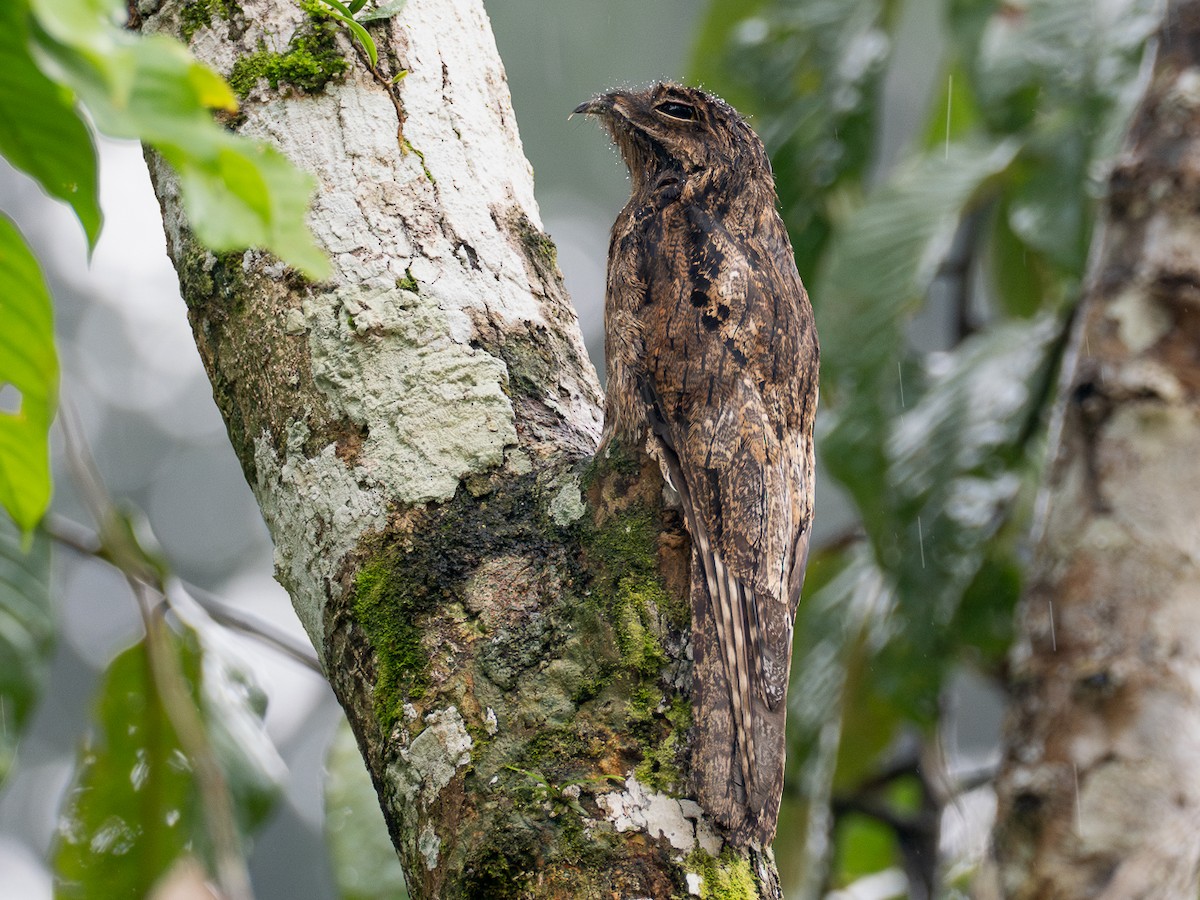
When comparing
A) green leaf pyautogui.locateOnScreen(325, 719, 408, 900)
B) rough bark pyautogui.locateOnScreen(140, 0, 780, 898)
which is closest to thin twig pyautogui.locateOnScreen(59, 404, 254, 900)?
rough bark pyautogui.locateOnScreen(140, 0, 780, 898)

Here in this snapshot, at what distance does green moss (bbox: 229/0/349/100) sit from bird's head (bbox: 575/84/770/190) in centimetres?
83

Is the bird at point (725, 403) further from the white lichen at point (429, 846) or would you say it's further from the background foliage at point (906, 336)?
the background foliage at point (906, 336)

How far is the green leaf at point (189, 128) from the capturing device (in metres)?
0.66

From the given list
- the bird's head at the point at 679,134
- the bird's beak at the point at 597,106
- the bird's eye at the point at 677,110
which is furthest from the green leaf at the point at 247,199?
the bird's beak at the point at 597,106

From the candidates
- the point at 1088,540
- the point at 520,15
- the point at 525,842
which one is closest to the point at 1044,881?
the point at 1088,540

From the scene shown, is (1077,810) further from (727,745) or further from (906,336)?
(906,336)

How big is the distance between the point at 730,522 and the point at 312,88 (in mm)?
1067

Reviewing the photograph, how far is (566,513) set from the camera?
1.88m

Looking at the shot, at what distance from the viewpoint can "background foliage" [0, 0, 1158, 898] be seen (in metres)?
3.02

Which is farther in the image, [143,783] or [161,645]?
[143,783]

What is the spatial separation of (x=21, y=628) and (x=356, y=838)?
992 millimetres

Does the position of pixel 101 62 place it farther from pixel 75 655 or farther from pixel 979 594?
pixel 75 655

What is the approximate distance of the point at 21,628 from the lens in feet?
9.14

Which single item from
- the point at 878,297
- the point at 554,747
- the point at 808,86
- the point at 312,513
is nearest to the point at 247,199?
the point at 554,747
